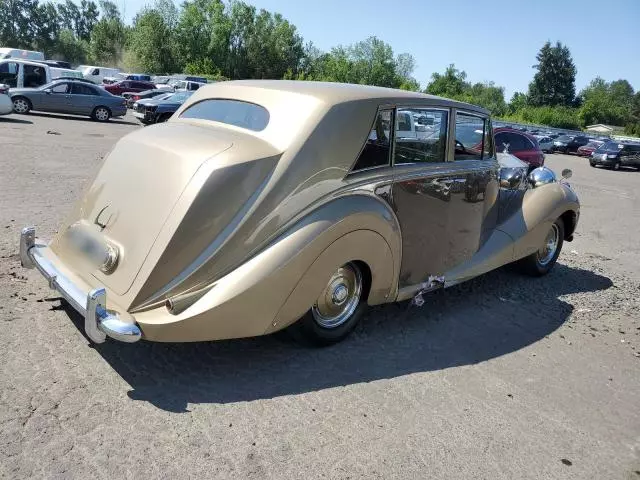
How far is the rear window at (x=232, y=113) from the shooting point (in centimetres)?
369

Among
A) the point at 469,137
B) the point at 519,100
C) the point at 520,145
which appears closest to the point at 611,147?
the point at 520,145

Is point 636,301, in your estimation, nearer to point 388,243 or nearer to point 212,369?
point 388,243

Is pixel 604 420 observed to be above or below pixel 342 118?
below

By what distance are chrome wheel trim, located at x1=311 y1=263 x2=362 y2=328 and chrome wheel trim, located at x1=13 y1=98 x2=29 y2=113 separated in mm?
18690

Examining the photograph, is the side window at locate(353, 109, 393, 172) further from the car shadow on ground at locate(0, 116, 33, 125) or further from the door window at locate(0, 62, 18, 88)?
the door window at locate(0, 62, 18, 88)

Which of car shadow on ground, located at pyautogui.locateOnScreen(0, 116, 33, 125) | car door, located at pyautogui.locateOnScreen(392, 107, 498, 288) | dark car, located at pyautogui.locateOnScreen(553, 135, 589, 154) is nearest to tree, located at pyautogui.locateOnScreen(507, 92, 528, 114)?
dark car, located at pyautogui.locateOnScreen(553, 135, 589, 154)

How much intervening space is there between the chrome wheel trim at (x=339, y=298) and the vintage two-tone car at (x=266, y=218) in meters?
0.01

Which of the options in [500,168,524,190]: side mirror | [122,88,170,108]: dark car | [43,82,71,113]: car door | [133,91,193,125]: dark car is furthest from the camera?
[122,88,170,108]: dark car

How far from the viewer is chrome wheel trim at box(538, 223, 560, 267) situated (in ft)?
19.5

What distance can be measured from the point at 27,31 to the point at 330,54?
53.9 m

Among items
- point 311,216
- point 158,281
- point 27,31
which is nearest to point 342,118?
point 311,216

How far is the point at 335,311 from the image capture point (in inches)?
149

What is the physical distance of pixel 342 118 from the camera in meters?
3.62

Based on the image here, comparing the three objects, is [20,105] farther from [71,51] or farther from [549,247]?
[71,51]
